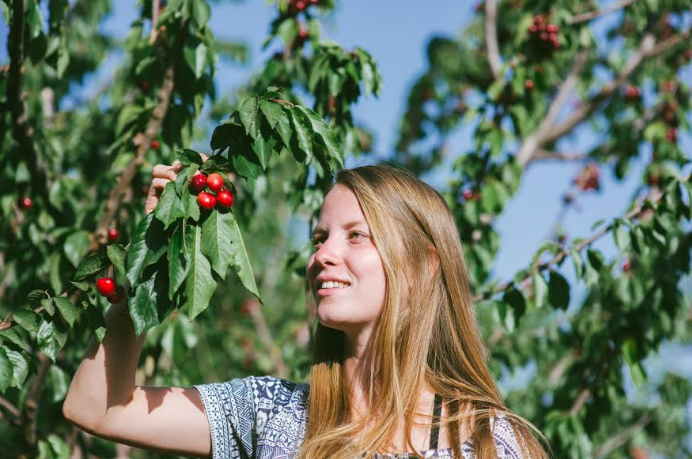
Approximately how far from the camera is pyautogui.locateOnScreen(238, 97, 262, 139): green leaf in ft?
5.15

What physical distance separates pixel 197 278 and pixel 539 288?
1557 millimetres

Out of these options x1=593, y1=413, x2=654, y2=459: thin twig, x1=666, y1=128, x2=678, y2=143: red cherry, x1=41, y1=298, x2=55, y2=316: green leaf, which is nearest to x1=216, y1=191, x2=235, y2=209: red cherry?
x1=41, y1=298, x2=55, y2=316: green leaf

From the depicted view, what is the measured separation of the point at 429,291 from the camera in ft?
6.15

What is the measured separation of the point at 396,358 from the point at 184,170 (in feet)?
2.20

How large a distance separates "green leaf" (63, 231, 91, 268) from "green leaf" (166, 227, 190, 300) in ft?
3.54

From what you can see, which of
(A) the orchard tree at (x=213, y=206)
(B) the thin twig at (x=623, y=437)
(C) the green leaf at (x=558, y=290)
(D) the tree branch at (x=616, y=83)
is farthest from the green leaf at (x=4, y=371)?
(D) the tree branch at (x=616, y=83)

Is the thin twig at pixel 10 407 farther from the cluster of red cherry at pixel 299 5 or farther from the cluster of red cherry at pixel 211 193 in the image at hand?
the cluster of red cherry at pixel 299 5

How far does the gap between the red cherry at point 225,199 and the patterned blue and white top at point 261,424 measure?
1.63 ft

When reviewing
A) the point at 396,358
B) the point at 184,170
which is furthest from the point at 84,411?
the point at 396,358

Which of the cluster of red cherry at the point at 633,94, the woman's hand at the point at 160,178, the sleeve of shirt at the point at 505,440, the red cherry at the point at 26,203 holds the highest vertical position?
the cluster of red cherry at the point at 633,94

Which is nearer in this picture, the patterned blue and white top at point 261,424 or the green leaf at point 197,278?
the green leaf at point 197,278

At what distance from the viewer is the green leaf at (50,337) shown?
164cm

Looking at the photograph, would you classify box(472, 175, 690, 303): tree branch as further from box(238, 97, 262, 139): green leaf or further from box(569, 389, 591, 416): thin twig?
box(238, 97, 262, 139): green leaf

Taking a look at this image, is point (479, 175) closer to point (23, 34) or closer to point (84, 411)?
point (23, 34)
